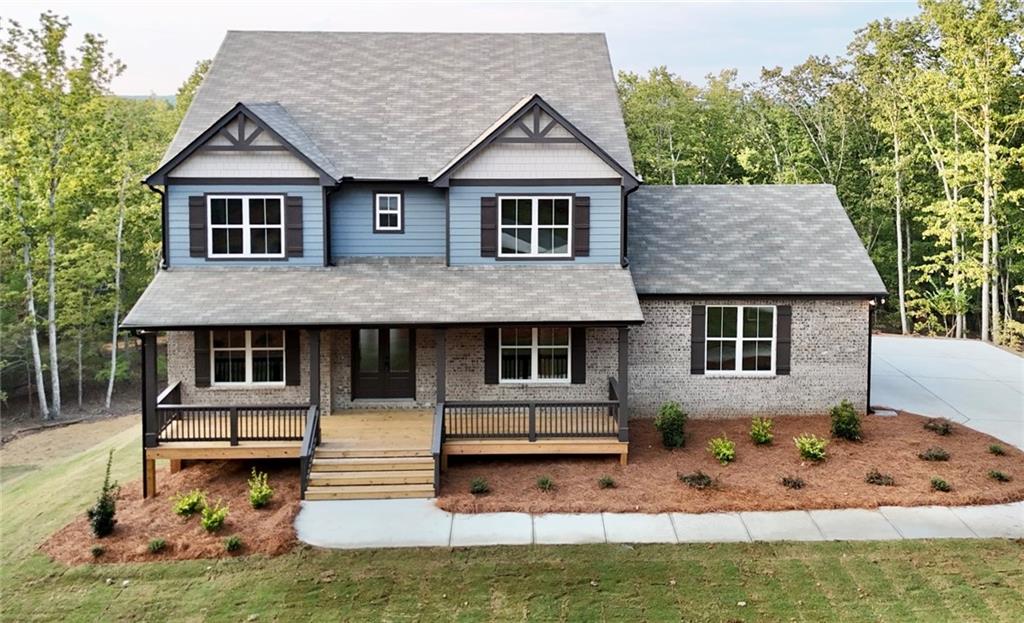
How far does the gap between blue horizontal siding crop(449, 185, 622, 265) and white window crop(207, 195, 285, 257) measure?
373 cm

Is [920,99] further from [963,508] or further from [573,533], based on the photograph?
[573,533]

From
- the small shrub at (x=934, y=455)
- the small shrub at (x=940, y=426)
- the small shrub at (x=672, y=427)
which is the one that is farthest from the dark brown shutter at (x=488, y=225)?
the small shrub at (x=940, y=426)

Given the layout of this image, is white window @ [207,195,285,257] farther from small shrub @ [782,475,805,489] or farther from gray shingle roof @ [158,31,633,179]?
small shrub @ [782,475,805,489]

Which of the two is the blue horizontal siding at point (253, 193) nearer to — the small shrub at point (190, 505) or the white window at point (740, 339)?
the small shrub at point (190, 505)

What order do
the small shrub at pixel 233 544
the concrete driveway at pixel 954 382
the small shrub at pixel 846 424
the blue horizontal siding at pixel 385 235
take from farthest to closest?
the concrete driveway at pixel 954 382 < the blue horizontal siding at pixel 385 235 < the small shrub at pixel 846 424 < the small shrub at pixel 233 544

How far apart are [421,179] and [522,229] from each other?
2425 millimetres

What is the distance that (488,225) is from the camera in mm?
17125

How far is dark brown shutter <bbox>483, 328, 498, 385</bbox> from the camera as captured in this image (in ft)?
56.1

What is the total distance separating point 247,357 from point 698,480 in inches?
378

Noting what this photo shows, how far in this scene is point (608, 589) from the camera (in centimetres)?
1091

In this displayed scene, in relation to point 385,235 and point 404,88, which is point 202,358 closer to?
point 385,235

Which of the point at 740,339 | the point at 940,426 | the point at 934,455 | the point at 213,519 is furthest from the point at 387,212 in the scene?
the point at 940,426

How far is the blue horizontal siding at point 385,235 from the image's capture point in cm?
1755

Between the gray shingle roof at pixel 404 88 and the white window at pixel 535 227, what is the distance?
A: 186cm
